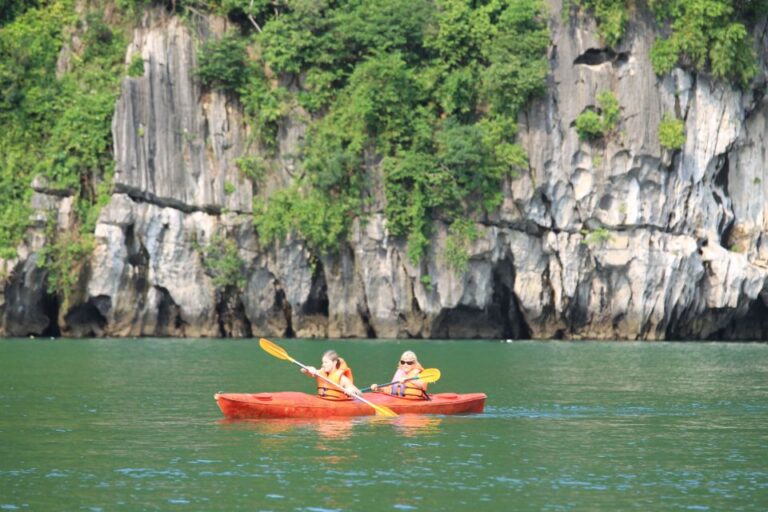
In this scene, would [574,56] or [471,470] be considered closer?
[471,470]

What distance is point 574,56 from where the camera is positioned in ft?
140

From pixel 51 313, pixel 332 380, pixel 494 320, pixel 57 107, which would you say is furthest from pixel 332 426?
pixel 57 107

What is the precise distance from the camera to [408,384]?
21.6m

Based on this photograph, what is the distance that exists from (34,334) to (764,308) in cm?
2430

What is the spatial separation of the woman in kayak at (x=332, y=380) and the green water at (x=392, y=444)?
629 mm

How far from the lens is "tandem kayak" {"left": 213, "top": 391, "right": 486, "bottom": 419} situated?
20062mm

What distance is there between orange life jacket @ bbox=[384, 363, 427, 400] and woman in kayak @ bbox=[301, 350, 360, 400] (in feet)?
2.89

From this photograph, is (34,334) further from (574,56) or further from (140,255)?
(574,56)

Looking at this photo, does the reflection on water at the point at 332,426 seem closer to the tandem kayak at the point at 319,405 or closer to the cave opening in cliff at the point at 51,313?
the tandem kayak at the point at 319,405

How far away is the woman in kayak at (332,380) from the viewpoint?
823 inches

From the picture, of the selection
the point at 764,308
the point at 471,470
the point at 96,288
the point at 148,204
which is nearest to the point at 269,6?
the point at 148,204

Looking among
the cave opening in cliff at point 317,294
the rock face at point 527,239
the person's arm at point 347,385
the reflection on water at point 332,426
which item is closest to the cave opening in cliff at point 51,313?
the rock face at point 527,239

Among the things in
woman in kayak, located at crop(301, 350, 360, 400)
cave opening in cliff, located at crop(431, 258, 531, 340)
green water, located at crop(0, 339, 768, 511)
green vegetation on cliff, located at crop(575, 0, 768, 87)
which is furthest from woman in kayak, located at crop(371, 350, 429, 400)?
green vegetation on cliff, located at crop(575, 0, 768, 87)

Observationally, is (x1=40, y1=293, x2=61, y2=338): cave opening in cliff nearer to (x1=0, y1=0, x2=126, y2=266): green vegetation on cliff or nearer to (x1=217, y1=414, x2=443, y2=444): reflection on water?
(x1=0, y1=0, x2=126, y2=266): green vegetation on cliff
